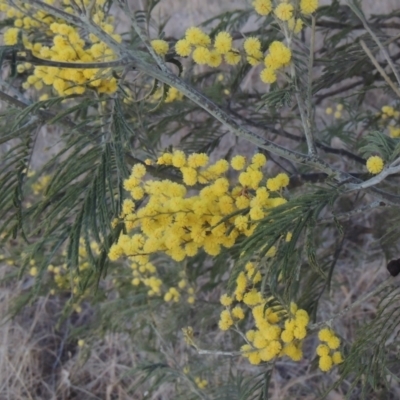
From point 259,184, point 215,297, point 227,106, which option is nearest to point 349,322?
point 215,297

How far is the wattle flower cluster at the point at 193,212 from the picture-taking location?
2.99 ft

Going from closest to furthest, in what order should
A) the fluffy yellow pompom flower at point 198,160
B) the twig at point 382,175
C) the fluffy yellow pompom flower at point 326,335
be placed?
the twig at point 382,175 < the fluffy yellow pompom flower at point 198,160 < the fluffy yellow pompom flower at point 326,335

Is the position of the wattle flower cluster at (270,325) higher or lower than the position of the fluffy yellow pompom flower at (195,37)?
lower

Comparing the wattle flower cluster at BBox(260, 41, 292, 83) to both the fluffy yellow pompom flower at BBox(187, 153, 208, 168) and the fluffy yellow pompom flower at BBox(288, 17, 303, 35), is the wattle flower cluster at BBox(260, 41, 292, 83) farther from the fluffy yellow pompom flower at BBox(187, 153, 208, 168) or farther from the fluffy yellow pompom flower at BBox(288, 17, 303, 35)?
the fluffy yellow pompom flower at BBox(187, 153, 208, 168)

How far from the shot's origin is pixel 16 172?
107 centimetres

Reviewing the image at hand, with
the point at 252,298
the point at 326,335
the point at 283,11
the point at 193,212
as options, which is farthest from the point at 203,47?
the point at 326,335

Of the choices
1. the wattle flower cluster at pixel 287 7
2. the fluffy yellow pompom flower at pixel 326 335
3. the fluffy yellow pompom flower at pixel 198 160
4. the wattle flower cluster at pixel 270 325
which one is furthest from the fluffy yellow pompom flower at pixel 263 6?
the fluffy yellow pompom flower at pixel 326 335

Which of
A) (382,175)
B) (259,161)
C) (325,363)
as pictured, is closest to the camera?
(382,175)

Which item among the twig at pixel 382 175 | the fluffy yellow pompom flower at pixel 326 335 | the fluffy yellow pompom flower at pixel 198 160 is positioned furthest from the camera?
the fluffy yellow pompom flower at pixel 326 335

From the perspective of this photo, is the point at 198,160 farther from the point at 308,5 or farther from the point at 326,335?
the point at 326,335

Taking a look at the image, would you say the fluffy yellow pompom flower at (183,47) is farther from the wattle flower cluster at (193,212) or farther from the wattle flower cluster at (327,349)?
the wattle flower cluster at (327,349)

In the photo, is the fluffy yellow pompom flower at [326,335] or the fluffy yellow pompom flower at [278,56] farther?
the fluffy yellow pompom flower at [326,335]

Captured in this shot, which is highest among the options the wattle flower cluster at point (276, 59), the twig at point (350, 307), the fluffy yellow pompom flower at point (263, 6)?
the fluffy yellow pompom flower at point (263, 6)

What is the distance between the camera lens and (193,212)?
91 cm
